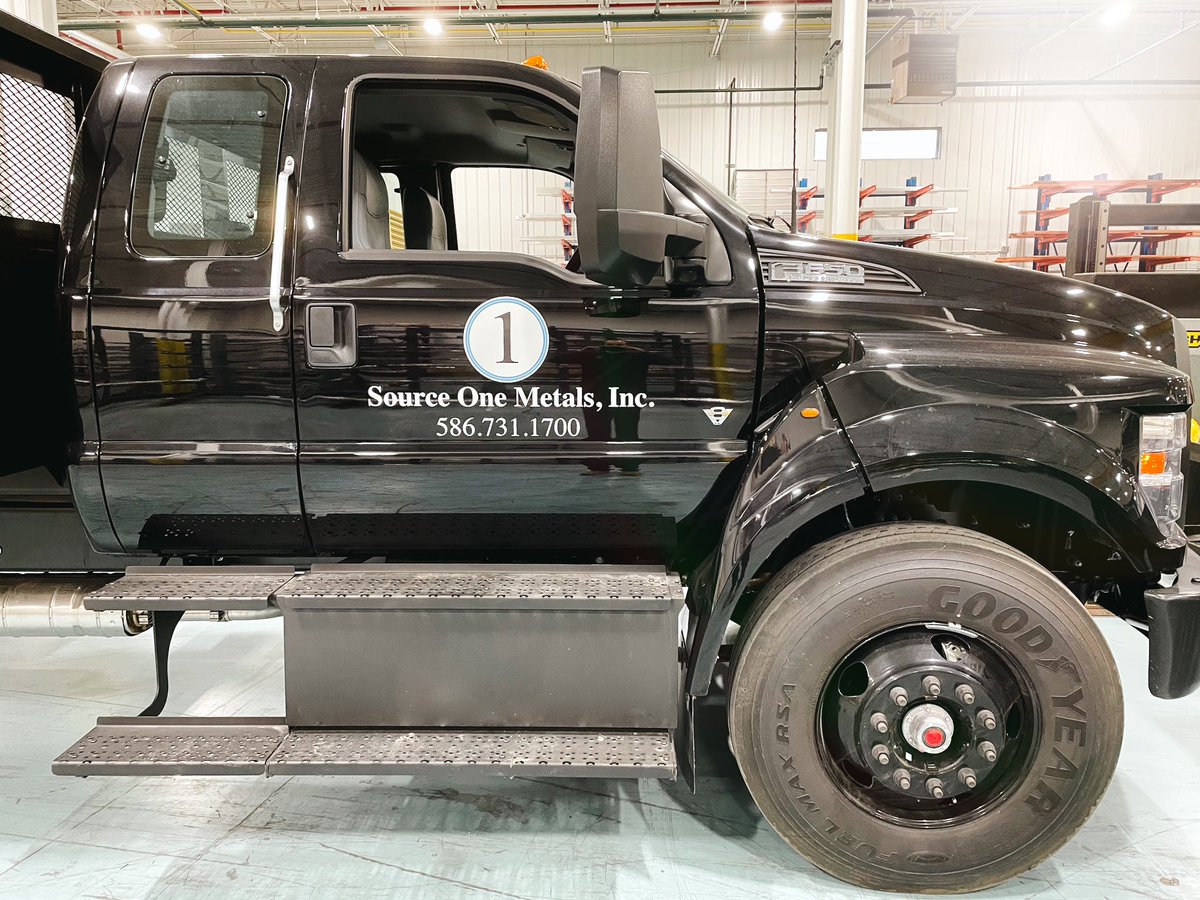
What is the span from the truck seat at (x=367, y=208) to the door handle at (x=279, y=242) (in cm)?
17

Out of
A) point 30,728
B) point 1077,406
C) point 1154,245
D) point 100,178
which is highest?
point 1154,245

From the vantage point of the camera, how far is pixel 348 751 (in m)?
1.92

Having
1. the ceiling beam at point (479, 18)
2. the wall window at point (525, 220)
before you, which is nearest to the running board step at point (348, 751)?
the wall window at point (525, 220)

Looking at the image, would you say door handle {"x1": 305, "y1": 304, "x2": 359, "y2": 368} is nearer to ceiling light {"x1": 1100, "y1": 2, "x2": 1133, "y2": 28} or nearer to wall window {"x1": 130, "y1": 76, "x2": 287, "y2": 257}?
wall window {"x1": 130, "y1": 76, "x2": 287, "y2": 257}

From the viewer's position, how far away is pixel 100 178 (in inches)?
85.0

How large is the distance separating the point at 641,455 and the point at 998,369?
35.5 inches

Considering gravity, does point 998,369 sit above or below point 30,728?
above

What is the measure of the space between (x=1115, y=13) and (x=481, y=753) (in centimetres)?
1353

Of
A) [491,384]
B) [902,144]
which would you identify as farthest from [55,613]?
[902,144]

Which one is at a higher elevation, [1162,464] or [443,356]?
[443,356]

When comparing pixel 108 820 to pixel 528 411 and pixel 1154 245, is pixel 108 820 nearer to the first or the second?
pixel 528 411

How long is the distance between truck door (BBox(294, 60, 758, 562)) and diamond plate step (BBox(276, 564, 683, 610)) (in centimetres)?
15

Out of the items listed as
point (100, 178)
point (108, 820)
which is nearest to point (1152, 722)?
point (108, 820)

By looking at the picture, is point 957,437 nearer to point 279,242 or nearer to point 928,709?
point 928,709
